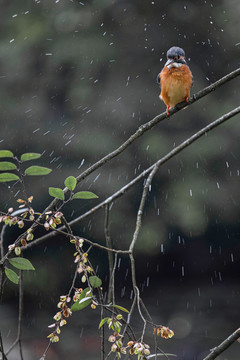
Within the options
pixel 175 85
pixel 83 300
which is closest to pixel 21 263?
pixel 83 300

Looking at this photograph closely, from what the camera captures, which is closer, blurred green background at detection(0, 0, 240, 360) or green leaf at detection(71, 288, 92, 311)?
green leaf at detection(71, 288, 92, 311)

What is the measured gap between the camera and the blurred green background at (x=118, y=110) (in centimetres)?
510

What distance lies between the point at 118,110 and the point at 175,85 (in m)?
3.40

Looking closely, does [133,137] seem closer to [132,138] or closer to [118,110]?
[132,138]

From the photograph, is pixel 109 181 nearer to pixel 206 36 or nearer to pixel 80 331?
pixel 80 331

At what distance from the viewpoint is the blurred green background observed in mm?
5098

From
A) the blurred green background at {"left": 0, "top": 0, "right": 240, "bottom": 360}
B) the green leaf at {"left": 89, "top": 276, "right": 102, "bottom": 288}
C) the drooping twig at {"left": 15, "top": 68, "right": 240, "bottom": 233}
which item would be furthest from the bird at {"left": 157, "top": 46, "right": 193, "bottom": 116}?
the blurred green background at {"left": 0, "top": 0, "right": 240, "bottom": 360}

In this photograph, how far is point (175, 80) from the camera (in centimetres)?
201

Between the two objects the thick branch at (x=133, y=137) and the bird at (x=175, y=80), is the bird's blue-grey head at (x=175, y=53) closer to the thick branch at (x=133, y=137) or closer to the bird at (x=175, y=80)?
the bird at (x=175, y=80)

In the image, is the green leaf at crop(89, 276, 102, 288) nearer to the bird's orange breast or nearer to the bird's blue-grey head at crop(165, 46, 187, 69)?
the bird's orange breast

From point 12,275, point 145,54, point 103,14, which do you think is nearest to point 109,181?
point 145,54

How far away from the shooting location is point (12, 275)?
35.6 inches

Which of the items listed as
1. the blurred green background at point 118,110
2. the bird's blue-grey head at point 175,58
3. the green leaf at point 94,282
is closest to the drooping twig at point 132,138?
the green leaf at point 94,282

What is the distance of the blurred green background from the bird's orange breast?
9.68 feet
